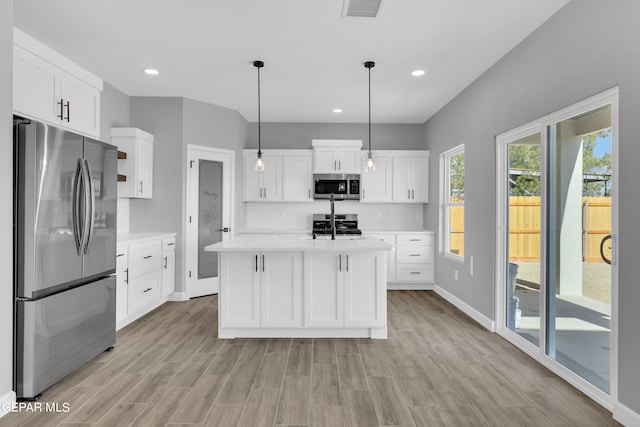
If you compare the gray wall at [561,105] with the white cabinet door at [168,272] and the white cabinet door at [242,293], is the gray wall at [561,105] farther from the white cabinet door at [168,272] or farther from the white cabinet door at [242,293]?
the white cabinet door at [168,272]

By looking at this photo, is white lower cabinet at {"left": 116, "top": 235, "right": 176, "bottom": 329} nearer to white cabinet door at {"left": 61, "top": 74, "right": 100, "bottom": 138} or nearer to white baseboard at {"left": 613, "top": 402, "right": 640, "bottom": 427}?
white cabinet door at {"left": 61, "top": 74, "right": 100, "bottom": 138}

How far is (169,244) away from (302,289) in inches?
84.3

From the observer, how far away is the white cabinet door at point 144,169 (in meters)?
4.47

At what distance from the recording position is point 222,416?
7.13 feet

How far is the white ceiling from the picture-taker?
274 centimetres

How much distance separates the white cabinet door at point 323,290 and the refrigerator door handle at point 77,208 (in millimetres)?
1792

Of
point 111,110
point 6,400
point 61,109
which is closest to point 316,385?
point 6,400

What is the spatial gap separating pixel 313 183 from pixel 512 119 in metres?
3.25

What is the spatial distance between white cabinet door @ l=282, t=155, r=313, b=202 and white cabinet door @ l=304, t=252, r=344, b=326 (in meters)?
2.65

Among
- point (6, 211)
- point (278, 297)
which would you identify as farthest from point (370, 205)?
point (6, 211)

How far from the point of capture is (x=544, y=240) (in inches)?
116

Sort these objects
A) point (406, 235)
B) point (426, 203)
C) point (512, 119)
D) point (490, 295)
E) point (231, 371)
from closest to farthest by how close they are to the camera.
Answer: point (231, 371), point (512, 119), point (490, 295), point (406, 235), point (426, 203)

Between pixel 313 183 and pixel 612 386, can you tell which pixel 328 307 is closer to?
pixel 612 386

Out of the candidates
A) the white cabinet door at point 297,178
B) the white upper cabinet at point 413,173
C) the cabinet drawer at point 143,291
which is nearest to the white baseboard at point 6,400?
the cabinet drawer at point 143,291
